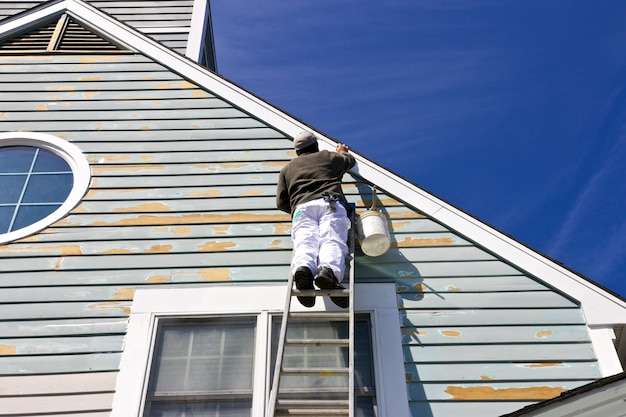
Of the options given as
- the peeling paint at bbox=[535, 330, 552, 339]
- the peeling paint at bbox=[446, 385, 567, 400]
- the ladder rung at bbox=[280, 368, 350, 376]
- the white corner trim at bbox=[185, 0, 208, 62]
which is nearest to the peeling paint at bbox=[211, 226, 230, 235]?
the ladder rung at bbox=[280, 368, 350, 376]

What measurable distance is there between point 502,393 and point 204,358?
1993 mm

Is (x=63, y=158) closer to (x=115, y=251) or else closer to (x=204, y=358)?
(x=115, y=251)

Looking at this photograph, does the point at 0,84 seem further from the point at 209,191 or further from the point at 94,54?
the point at 209,191

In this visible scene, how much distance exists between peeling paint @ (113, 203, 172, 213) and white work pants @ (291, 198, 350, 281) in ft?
4.27

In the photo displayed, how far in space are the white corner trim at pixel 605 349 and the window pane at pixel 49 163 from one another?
4.50 meters

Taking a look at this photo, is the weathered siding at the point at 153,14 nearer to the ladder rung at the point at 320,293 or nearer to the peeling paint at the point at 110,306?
the peeling paint at the point at 110,306

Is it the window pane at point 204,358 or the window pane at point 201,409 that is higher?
the window pane at point 204,358

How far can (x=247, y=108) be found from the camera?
22.5 ft

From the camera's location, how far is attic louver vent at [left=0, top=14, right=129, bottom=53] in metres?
7.62

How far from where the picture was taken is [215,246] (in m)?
5.70

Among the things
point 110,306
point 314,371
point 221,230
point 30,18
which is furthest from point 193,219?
point 30,18

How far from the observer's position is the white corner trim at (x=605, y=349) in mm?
4863

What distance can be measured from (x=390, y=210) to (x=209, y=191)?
1.54 meters

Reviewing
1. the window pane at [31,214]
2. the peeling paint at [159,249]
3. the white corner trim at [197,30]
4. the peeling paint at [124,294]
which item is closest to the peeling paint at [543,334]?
the peeling paint at [159,249]
